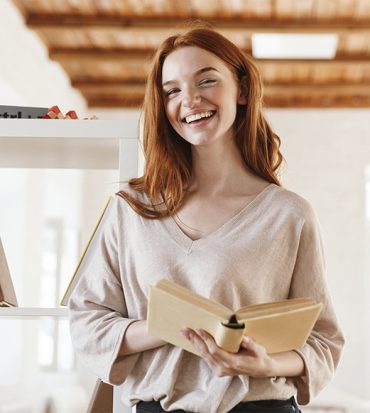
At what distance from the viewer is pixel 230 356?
1384mm

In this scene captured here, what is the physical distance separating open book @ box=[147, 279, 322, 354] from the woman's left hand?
13 millimetres

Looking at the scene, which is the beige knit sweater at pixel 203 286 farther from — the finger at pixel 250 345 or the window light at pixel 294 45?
the window light at pixel 294 45

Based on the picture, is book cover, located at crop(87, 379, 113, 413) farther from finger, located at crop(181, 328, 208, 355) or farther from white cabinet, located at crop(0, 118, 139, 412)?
finger, located at crop(181, 328, 208, 355)

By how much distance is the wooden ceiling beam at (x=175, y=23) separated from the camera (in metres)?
5.44

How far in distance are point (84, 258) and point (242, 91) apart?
53 cm

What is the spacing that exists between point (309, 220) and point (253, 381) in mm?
357

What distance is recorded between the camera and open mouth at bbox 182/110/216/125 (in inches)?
63.4

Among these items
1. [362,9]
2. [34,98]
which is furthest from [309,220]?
[34,98]

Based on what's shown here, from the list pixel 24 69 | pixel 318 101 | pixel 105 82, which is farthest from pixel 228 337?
pixel 318 101

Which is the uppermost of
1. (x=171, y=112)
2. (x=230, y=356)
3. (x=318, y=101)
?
(x=318, y=101)

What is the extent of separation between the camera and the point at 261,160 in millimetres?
1731

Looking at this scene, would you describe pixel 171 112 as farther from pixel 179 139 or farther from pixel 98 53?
pixel 98 53

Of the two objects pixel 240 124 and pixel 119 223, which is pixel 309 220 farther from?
pixel 119 223

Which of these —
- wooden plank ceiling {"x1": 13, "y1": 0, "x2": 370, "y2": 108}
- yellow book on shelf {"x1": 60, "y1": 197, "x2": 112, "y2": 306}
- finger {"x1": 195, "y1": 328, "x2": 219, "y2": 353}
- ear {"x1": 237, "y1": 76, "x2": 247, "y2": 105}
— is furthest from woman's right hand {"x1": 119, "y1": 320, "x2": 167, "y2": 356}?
wooden plank ceiling {"x1": 13, "y1": 0, "x2": 370, "y2": 108}
